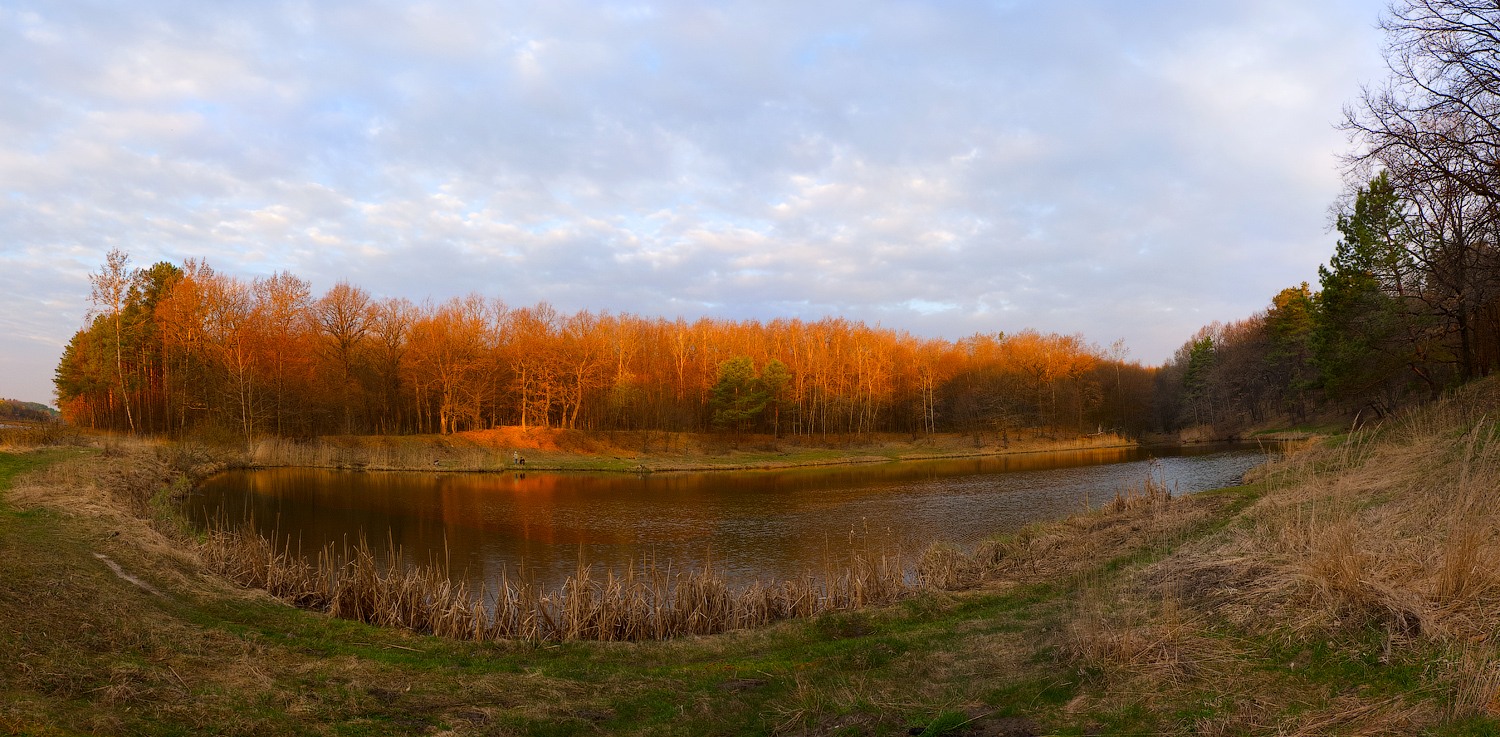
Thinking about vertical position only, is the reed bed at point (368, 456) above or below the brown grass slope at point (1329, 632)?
below

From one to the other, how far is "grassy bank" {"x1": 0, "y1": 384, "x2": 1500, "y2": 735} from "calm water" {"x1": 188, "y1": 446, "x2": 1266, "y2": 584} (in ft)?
17.5

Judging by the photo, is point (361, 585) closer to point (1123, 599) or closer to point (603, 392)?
point (1123, 599)

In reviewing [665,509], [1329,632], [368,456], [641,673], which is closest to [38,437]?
[368,456]

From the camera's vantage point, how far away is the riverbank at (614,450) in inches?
1903

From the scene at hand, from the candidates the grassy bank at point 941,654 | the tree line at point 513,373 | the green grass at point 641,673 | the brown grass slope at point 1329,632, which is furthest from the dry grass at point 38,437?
the brown grass slope at point 1329,632

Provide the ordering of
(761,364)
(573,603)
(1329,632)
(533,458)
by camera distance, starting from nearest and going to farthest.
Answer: (1329,632) < (573,603) < (533,458) < (761,364)

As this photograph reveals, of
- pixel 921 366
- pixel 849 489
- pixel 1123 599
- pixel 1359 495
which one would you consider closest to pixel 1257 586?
pixel 1123 599

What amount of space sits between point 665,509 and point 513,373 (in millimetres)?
38249

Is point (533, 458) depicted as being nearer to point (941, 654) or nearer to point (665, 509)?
point (665, 509)

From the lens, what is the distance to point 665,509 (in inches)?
1200

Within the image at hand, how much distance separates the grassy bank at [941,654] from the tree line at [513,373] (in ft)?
148

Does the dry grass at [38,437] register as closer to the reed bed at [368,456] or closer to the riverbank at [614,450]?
the riverbank at [614,450]

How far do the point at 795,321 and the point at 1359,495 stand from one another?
2916 inches

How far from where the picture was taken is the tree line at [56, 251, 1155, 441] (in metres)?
48.6
